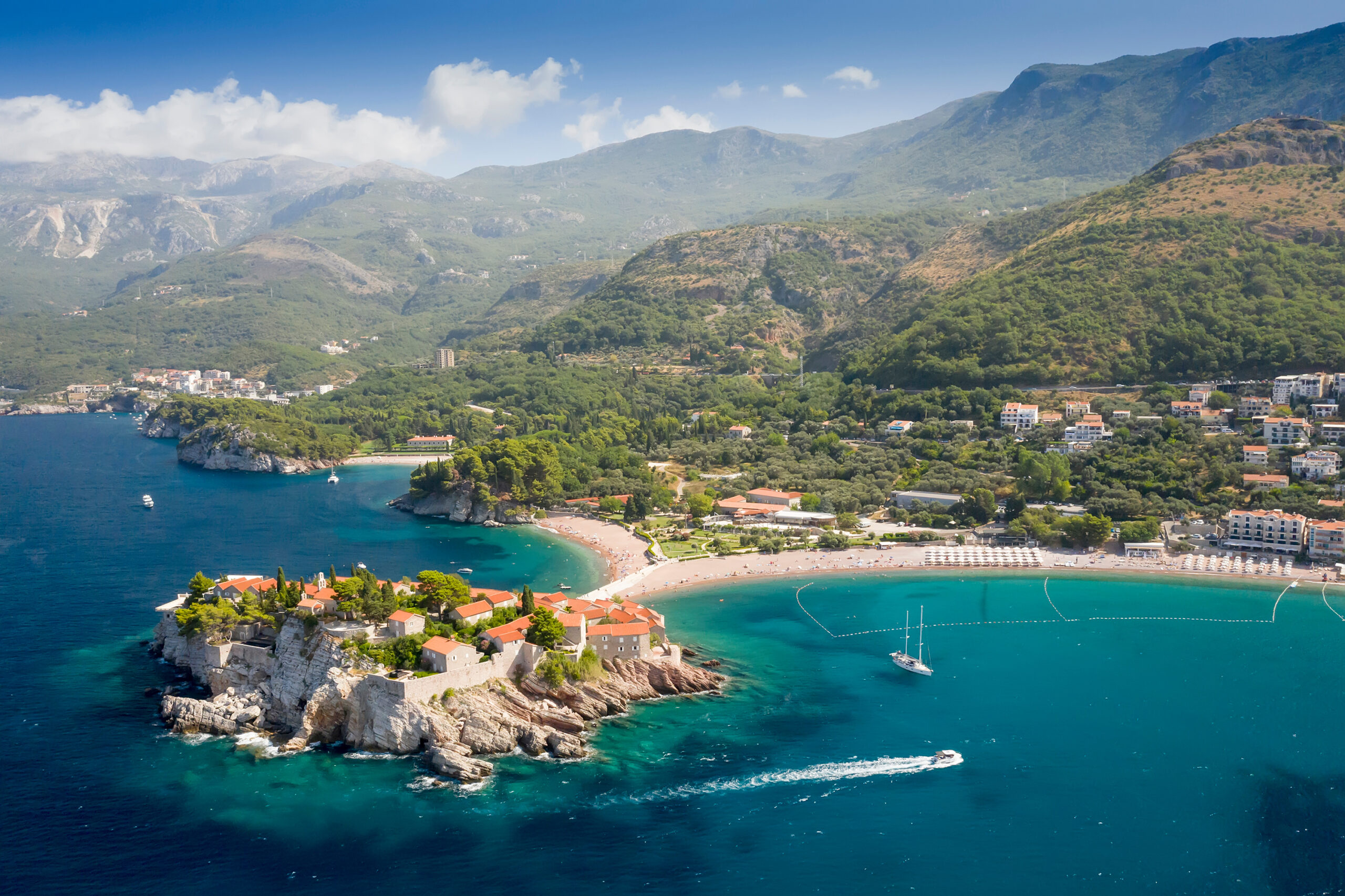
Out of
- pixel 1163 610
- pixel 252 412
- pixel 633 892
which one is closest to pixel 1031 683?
pixel 1163 610

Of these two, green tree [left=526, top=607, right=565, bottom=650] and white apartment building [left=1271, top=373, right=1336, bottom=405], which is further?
white apartment building [left=1271, top=373, right=1336, bottom=405]

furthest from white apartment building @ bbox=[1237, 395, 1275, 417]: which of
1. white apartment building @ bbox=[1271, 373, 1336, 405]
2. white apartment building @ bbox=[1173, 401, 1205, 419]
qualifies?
white apartment building @ bbox=[1173, 401, 1205, 419]

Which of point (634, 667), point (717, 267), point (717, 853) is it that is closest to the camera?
point (717, 853)

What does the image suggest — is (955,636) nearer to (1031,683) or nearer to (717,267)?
(1031,683)

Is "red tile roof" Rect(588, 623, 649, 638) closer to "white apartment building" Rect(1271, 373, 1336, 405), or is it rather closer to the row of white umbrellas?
the row of white umbrellas

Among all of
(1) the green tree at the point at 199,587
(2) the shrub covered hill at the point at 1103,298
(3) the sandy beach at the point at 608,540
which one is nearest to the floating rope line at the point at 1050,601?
(3) the sandy beach at the point at 608,540

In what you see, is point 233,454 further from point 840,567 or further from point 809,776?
point 809,776

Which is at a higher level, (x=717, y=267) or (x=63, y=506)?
(x=717, y=267)
